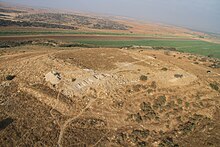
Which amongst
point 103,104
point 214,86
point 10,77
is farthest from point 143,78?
point 10,77

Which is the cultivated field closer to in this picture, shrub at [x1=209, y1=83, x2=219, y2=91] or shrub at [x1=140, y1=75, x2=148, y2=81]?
shrub at [x1=209, y1=83, x2=219, y2=91]

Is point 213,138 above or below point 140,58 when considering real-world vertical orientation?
below

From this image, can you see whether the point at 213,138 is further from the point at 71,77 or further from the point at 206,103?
the point at 71,77

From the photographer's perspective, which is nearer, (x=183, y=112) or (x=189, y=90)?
(x=183, y=112)

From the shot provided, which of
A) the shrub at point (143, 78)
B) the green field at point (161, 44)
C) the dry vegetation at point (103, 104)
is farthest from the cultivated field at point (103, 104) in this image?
the green field at point (161, 44)

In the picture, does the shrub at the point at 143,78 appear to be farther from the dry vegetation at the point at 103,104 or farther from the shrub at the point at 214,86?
the shrub at the point at 214,86

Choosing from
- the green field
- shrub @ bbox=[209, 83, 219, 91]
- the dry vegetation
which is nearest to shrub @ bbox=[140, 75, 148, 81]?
the dry vegetation

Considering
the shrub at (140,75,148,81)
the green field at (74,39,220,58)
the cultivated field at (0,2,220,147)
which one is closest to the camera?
the cultivated field at (0,2,220,147)

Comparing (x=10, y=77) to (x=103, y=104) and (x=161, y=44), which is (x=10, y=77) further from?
(x=161, y=44)

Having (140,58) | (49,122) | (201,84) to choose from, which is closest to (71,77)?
(49,122)

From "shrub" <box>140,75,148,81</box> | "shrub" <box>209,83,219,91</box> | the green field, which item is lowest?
the green field

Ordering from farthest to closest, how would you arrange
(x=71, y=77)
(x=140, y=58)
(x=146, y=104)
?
(x=140, y=58)
(x=71, y=77)
(x=146, y=104)
